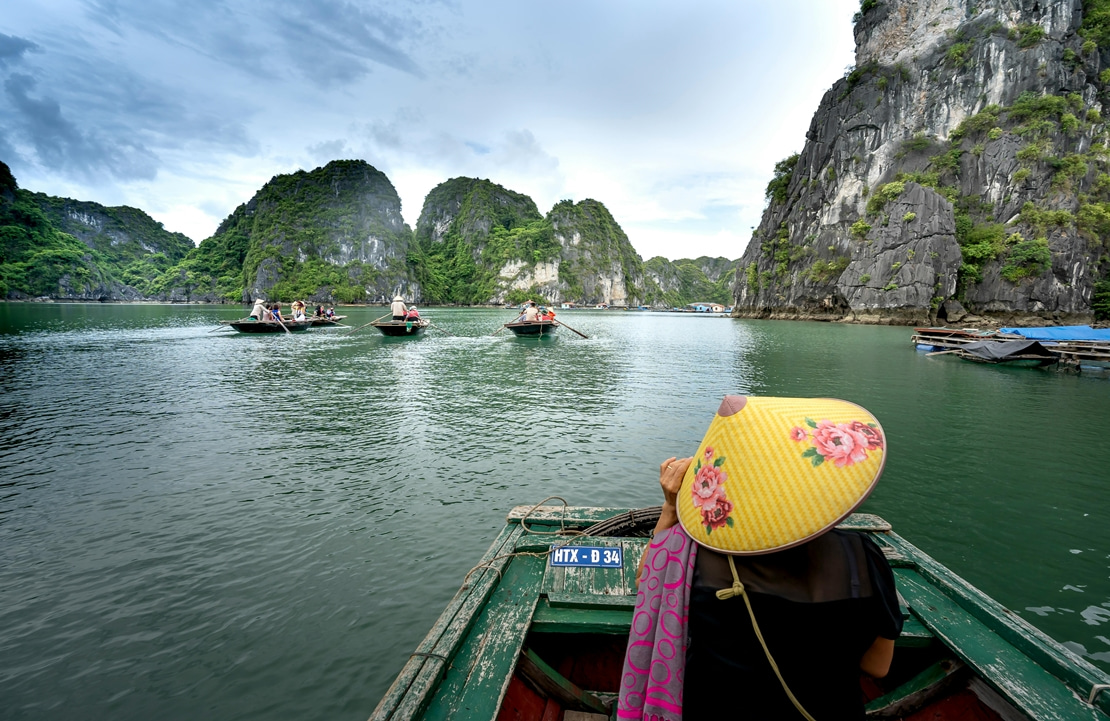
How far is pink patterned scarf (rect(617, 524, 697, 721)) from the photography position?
4.43 feet

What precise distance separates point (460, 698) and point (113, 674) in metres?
3.28

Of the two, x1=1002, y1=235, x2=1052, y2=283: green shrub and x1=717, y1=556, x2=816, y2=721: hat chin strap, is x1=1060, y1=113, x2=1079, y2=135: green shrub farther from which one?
x1=717, y1=556, x2=816, y2=721: hat chin strap

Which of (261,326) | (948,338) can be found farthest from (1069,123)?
(261,326)

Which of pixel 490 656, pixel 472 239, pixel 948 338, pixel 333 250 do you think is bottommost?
pixel 490 656

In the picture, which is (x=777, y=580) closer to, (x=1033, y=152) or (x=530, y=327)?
(x=530, y=327)

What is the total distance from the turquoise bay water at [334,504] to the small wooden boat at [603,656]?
1400mm

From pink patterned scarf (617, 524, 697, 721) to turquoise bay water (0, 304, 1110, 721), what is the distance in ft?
8.69

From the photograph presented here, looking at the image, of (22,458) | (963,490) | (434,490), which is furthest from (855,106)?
(22,458)

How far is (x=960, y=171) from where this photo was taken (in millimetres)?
46469

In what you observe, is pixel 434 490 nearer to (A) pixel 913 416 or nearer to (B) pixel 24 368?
(A) pixel 913 416

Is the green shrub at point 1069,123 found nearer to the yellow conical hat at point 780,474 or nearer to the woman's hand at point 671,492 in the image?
the yellow conical hat at point 780,474

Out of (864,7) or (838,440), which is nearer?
(838,440)

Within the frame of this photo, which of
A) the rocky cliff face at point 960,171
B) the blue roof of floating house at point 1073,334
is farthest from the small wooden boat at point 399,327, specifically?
the rocky cliff face at point 960,171

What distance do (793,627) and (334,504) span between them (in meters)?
6.09
